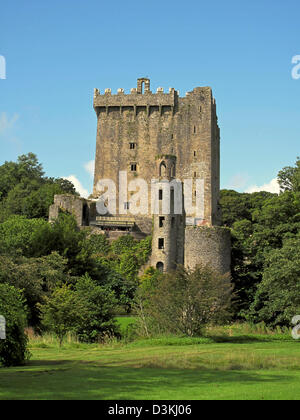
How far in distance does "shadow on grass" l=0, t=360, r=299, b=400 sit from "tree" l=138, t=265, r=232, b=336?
12.7m

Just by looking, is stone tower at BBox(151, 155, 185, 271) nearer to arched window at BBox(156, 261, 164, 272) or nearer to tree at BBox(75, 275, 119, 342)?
arched window at BBox(156, 261, 164, 272)

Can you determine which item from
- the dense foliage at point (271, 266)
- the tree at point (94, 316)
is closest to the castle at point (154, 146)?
the dense foliage at point (271, 266)

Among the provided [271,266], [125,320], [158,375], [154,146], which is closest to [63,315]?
[125,320]

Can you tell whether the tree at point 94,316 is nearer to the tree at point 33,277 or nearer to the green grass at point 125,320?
the tree at point 33,277

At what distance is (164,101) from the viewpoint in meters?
64.3

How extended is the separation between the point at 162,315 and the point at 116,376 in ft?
49.2

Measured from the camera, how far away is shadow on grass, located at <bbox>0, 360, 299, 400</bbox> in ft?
36.5

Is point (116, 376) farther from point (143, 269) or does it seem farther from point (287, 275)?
point (143, 269)

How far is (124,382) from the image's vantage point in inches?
498

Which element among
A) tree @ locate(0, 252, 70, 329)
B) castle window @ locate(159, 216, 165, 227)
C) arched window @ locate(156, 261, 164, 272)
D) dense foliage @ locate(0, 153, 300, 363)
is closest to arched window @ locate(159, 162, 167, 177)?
castle window @ locate(159, 216, 165, 227)

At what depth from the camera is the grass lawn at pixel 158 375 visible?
11297mm

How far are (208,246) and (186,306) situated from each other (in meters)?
14.9
